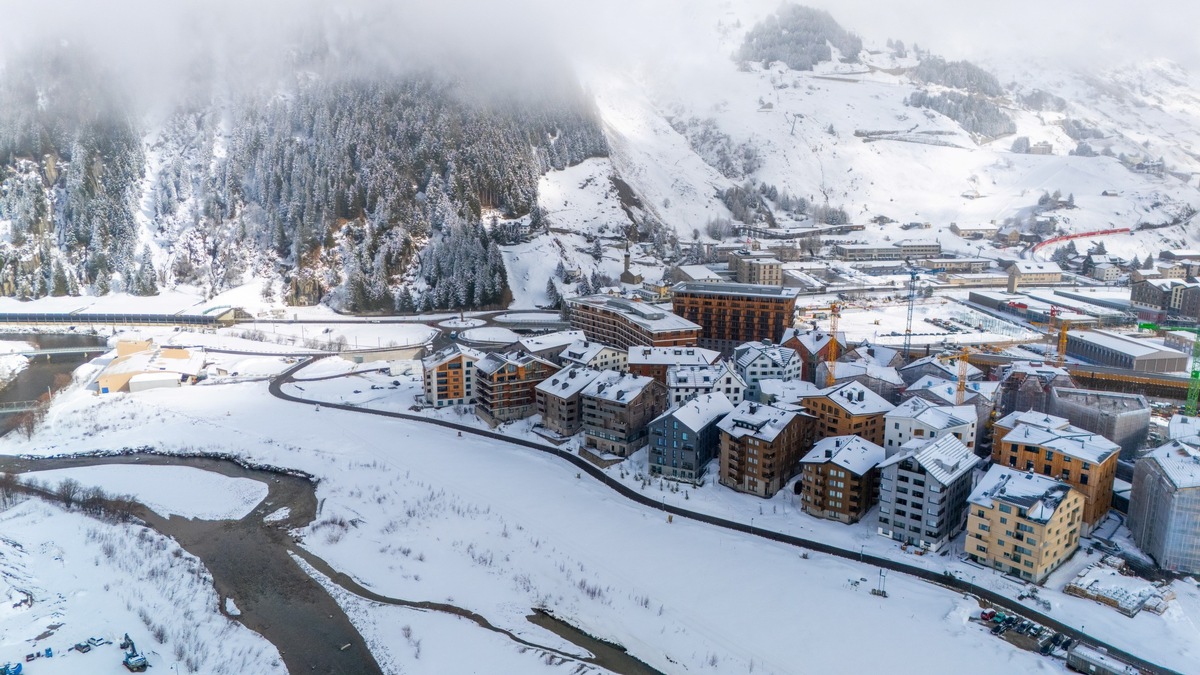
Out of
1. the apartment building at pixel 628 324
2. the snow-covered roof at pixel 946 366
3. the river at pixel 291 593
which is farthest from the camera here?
the apartment building at pixel 628 324

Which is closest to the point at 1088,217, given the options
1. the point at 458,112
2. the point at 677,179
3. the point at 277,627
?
the point at 677,179

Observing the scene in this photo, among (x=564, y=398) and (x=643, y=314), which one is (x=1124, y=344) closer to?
(x=643, y=314)

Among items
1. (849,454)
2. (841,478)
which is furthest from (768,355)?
(841,478)

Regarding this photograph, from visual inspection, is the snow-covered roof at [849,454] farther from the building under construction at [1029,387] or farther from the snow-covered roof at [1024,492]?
the building under construction at [1029,387]

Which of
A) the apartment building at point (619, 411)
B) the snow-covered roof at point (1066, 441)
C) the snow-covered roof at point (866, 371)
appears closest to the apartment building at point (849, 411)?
the snow-covered roof at point (866, 371)

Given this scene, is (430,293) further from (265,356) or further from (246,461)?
(246,461)

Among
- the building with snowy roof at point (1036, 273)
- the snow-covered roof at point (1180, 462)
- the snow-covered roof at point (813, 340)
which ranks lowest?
the snow-covered roof at point (1180, 462)
